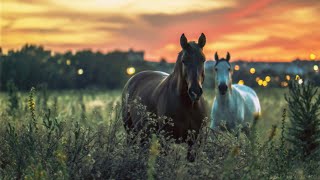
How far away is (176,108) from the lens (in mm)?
7191

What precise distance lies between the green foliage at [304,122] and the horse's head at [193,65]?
285cm

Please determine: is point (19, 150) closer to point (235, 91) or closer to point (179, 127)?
point (179, 127)

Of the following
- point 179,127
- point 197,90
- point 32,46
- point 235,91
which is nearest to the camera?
point 197,90

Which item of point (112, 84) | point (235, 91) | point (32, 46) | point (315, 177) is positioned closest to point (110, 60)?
point (112, 84)

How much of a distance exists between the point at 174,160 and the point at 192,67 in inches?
60.7

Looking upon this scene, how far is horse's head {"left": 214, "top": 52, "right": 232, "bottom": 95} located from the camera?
10688 millimetres

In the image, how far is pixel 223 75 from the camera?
10.8 meters

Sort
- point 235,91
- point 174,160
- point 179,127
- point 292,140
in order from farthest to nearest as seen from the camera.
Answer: point 235,91 < point 292,140 < point 179,127 < point 174,160

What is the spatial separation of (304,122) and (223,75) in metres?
2.15

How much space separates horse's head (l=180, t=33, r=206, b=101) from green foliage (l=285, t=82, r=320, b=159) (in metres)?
2.85

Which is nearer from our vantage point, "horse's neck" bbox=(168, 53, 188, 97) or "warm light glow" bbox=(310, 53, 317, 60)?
"horse's neck" bbox=(168, 53, 188, 97)

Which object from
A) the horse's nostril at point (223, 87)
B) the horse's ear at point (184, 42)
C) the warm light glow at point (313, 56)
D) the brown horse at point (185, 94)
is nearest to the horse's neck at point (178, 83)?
the brown horse at point (185, 94)

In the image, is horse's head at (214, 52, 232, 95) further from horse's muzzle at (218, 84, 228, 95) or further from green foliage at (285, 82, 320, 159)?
green foliage at (285, 82, 320, 159)

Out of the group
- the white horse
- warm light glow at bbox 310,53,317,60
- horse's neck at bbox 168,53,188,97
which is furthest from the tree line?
horse's neck at bbox 168,53,188,97
